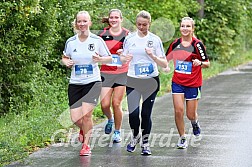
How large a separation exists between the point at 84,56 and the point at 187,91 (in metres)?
1.75

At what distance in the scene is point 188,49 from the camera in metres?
9.65

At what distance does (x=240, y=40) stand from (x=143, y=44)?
2323 centimetres

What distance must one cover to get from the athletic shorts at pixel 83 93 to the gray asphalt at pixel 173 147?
734 millimetres

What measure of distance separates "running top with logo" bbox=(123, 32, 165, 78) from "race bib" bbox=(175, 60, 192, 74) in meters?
0.70

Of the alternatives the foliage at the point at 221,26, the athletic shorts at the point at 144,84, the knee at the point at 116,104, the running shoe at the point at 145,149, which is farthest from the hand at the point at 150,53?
the foliage at the point at 221,26

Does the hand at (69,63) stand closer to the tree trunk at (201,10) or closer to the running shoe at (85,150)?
the running shoe at (85,150)

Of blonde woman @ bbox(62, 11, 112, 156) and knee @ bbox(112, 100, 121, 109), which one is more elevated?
blonde woman @ bbox(62, 11, 112, 156)

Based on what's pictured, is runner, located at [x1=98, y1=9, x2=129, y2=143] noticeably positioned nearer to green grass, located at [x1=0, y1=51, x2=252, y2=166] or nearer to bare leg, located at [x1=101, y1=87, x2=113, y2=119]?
bare leg, located at [x1=101, y1=87, x2=113, y2=119]

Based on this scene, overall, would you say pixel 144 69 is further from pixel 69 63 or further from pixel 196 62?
pixel 69 63

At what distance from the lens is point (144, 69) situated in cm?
896

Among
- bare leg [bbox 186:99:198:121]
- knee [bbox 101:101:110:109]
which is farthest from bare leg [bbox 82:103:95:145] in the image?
bare leg [bbox 186:99:198:121]

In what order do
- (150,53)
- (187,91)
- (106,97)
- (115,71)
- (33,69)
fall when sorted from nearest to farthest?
(150,53)
(187,91)
(115,71)
(106,97)
(33,69)

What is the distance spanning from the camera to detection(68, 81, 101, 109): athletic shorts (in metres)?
8.93

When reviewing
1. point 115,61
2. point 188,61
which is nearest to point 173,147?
point 188,61
